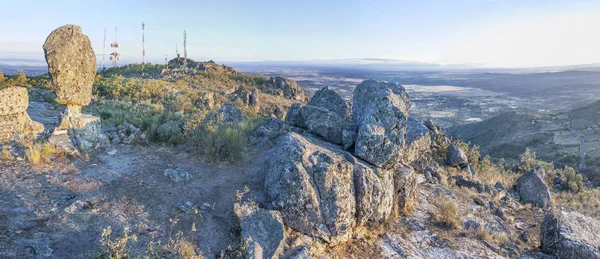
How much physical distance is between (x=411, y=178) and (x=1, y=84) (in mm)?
20667

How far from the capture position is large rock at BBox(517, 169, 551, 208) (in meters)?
10.5

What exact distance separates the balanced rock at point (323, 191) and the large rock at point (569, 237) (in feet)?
12.3

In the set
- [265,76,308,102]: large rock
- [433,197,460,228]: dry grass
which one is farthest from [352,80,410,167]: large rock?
[265,76,308,102]: large rock

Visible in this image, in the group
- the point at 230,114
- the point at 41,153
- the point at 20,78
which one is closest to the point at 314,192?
the point at 41,153

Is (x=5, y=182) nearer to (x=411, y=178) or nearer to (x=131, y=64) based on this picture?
(x=411, y=178)

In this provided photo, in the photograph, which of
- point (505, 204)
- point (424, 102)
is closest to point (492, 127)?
point (424, 102)

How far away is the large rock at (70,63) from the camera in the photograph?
23.6ft

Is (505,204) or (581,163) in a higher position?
(505,204)

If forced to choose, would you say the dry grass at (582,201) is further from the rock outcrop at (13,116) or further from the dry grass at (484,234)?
the rock outcrop at (13,116)

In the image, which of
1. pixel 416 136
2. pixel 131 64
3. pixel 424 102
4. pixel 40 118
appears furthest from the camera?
pixel 424 102

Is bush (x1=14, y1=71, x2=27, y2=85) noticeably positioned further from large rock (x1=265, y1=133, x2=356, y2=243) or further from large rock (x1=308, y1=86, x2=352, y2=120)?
large rock (x1=265, y1=133, x2=356, y2=243)

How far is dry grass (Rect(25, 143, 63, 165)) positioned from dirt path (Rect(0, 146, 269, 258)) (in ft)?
0.64

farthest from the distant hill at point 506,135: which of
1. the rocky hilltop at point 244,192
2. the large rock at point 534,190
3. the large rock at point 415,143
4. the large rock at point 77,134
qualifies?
the large rock at point 77,134

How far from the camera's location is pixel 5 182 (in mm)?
5621
